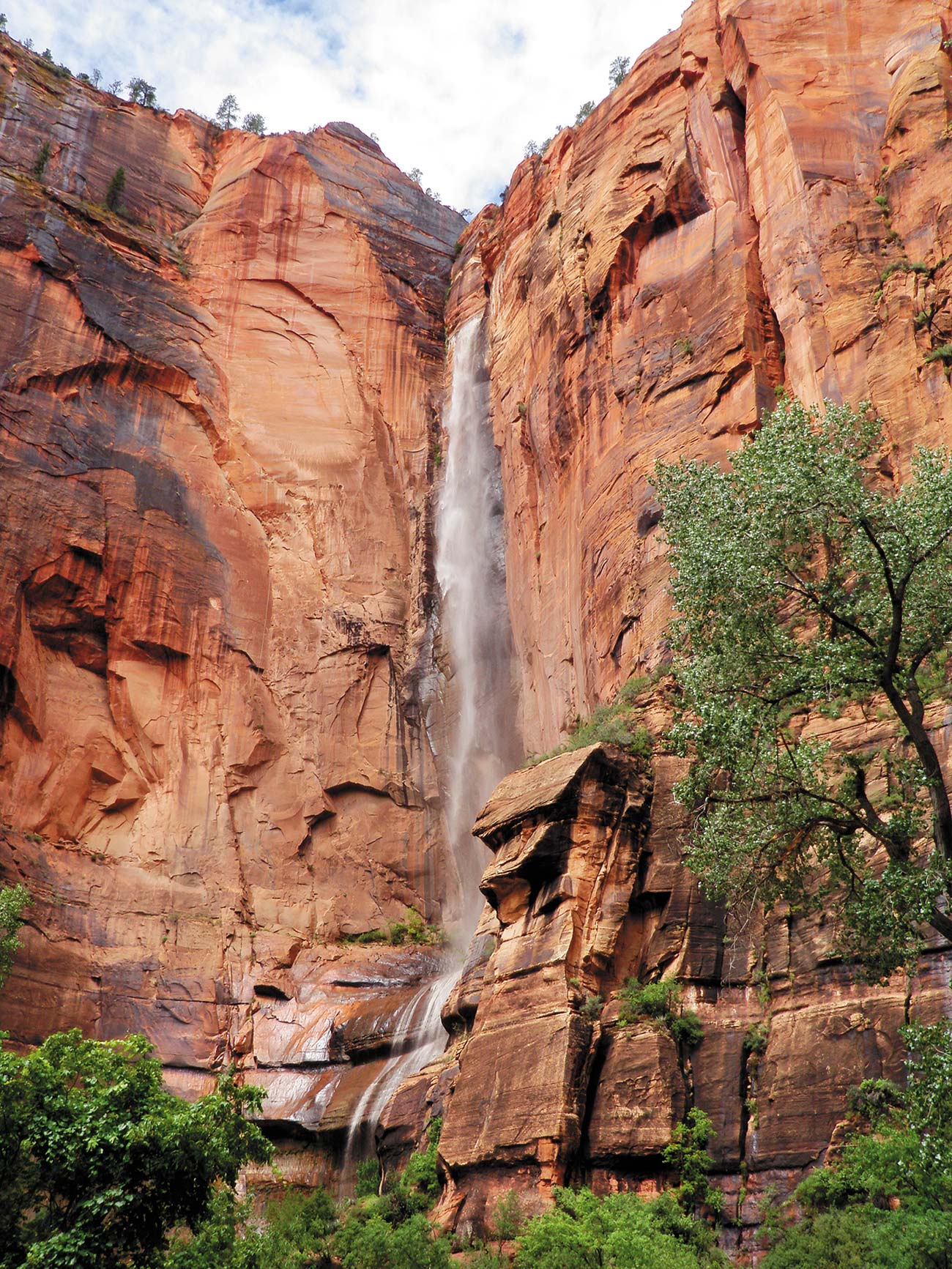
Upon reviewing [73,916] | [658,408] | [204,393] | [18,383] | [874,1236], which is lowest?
[874,1236]

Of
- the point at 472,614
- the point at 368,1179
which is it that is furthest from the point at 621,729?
the point at 472,614

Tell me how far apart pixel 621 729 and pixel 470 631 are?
55.2 feet

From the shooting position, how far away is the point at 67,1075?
577 inches

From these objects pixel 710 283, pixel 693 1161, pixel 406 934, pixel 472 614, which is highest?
pixel 710 283

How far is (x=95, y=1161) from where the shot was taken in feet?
45.5

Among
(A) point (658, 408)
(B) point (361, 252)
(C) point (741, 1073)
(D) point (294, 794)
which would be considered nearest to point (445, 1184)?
(C) point (741, 1073)

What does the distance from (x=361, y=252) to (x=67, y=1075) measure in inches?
1559

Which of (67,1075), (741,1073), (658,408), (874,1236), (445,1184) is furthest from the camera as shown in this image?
(658,408)

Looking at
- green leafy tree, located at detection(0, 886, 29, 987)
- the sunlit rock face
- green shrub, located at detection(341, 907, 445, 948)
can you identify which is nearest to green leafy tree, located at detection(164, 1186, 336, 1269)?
the sunlit rock face

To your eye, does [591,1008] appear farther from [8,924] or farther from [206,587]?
[206,587]

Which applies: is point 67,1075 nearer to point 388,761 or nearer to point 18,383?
point 388,761

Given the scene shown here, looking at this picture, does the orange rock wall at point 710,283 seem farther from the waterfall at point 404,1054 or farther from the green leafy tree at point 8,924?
the green leafy tree at point 8,924

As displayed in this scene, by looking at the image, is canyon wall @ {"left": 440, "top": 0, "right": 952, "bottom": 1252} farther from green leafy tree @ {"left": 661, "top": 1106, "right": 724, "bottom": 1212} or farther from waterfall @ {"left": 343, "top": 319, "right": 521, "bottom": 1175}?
waterfall @ {"left": 343, "top": 319, "right": 521, "bottom": 1175}

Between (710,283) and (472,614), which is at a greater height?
(710,283)
